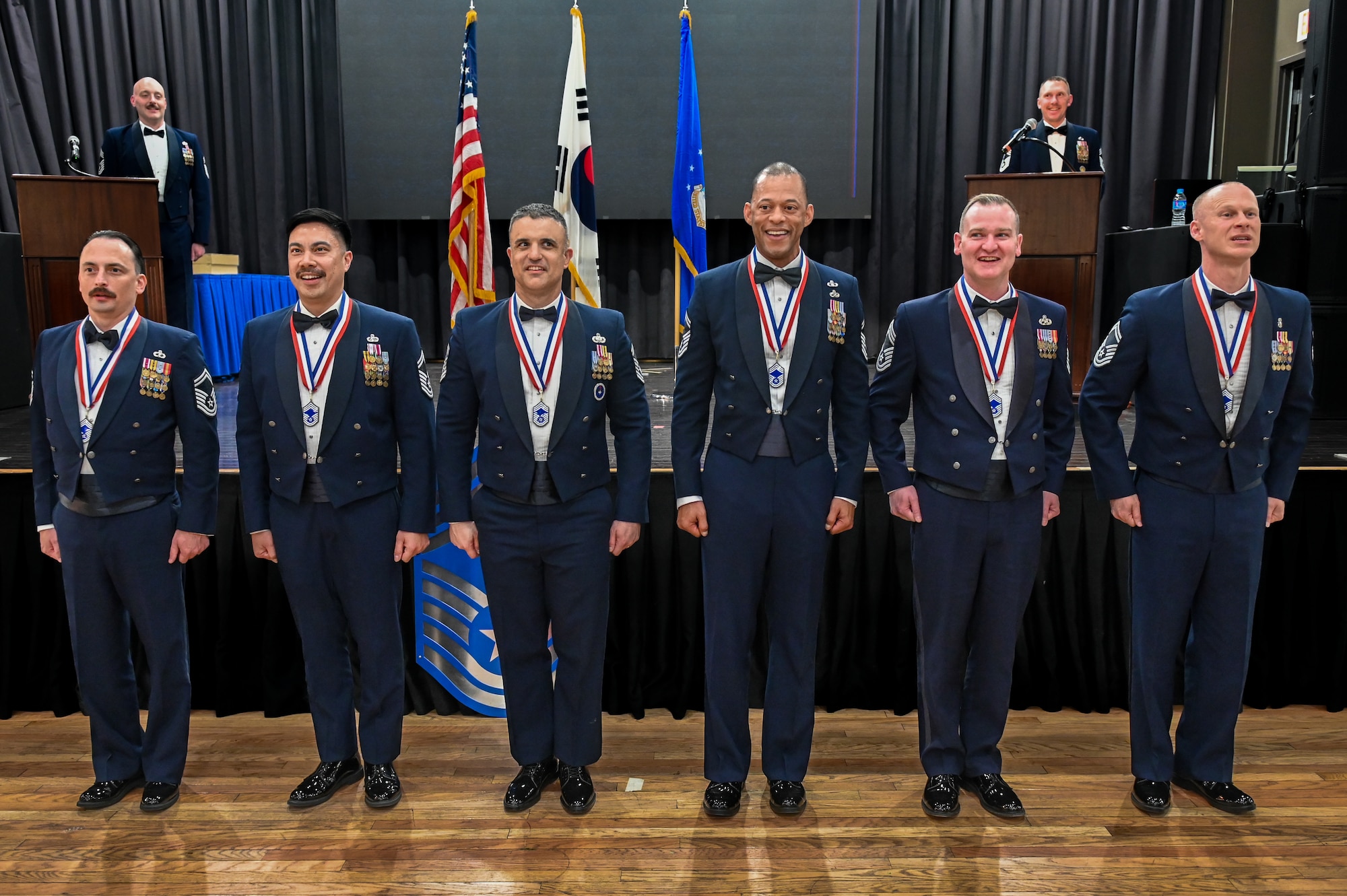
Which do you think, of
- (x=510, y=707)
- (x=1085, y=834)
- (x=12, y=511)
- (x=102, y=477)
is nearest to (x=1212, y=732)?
(x=1085, y=834)

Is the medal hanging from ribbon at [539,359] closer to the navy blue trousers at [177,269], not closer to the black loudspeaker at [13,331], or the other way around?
the navy blue trousers at [177,269]

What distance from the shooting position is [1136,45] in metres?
7.58

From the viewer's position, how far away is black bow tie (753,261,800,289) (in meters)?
2.50

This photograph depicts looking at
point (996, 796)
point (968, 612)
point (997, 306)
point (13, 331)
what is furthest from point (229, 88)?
point (996, 796)

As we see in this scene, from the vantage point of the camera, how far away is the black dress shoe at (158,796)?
2.69 metres

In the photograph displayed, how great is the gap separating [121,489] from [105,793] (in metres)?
0.90

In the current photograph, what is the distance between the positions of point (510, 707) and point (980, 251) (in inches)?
69.8

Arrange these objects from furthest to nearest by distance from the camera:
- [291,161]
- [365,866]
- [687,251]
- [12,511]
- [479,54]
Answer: [291,161] < [479,54] < [687,251] < [12,511] < [365,866]

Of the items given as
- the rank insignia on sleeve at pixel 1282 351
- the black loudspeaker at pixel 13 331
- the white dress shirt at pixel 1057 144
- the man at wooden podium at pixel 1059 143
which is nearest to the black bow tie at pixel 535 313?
the rank insignia on sleeve at pixel 1282 351

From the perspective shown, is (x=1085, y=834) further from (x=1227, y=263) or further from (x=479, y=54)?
(x=479, y=54)

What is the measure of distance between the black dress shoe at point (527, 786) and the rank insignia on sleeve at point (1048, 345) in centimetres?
180

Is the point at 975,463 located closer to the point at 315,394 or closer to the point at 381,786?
the point at 315,394

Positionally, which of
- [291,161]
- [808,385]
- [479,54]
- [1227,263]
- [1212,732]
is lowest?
[1212,732]

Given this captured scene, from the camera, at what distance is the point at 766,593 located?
2.61 metres
